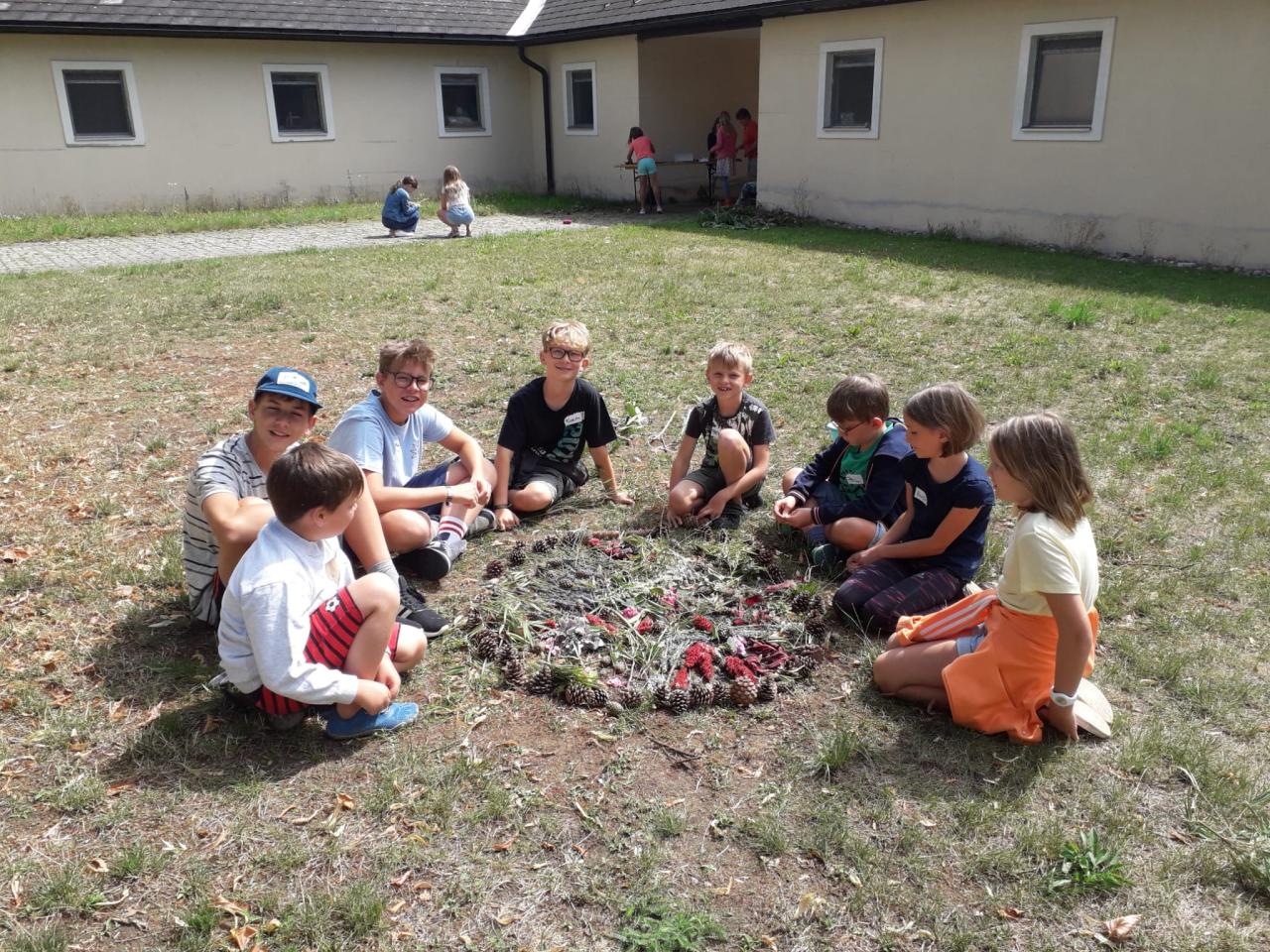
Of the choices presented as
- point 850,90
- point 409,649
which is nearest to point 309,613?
point 409,649

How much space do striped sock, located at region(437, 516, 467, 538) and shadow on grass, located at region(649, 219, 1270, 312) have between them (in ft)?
26.5

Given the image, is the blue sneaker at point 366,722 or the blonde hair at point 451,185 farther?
the blonde hair at point 451,185

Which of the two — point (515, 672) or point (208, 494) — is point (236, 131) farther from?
point (515, 672)

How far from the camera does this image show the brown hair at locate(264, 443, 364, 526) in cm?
294

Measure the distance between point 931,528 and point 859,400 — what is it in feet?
2.25

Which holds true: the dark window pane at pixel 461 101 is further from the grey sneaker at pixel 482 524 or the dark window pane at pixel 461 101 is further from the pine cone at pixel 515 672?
the pine cone at pixel 515 672

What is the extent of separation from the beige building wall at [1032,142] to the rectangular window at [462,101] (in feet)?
24.1

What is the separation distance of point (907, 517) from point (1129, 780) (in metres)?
1.36

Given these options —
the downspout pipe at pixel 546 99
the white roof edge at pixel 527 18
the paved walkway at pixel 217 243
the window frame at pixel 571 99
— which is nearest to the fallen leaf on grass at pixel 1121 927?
the paved walkway at pixel 217 243

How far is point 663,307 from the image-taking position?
952 cm

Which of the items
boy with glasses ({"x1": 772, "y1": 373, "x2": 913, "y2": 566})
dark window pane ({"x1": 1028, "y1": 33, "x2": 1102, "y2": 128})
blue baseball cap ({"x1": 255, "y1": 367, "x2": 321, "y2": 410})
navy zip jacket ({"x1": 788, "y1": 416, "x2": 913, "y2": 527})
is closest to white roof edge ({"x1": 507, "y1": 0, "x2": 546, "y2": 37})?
dark window pane ({"x1": 1028, "y1": 33, "x2": 1102, "y2": 128})

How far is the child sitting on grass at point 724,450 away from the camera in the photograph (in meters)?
4.74

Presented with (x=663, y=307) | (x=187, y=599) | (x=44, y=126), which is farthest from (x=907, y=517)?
(x=44, y=126)

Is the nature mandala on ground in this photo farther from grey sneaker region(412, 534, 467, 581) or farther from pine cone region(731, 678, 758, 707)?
grey sneaker region(412, 534, 467, 581)
